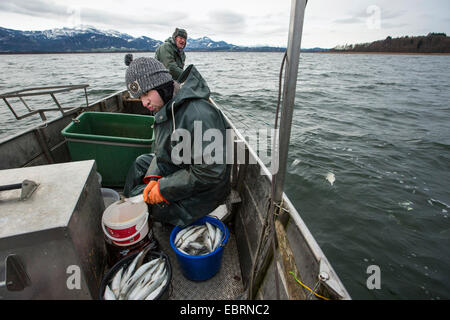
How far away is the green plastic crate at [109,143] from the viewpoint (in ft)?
12.2

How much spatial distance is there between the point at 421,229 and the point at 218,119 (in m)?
5.92

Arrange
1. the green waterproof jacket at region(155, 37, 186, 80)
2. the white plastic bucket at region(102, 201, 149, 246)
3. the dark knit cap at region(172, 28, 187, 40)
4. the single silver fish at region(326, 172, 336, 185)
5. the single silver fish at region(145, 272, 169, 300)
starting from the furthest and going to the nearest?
the single silver fish at region(326, 172, 336, 185) → the dark knit cap at region(172, 28, 187, 40) → the green waterproof jacket at region(155, 37, 186, 80) → the white plastic bucket at region(102, 201, 149, 246) → the single silver fish at region(145, 272, 169, 300)

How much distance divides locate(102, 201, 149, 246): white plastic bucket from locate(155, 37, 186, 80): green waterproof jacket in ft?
14.0

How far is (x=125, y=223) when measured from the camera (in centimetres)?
224

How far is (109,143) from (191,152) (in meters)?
2.11

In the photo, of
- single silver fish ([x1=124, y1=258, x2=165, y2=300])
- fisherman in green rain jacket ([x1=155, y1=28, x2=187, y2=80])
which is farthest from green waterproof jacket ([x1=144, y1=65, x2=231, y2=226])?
fisherman in green rain jacket ([x1=155, y1=28, x2=187, y2=80])

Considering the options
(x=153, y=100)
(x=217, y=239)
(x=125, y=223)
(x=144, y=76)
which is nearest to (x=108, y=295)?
(x=125, y=223)

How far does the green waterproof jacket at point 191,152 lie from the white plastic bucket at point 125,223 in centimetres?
26

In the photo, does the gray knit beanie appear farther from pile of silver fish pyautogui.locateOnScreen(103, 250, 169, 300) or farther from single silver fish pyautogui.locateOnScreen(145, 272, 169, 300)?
single silver fish pyautogui.locateOnScreen(145, 272, 169, 300)

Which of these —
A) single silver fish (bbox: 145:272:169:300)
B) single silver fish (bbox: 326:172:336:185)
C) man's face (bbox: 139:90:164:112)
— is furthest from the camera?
single silver fish (bbox: 326:172:336:185)

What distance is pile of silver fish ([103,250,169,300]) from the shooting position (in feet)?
6.30

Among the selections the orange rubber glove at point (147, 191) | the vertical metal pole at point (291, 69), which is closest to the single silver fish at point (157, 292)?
the orange rubber glove at point (147, 191)

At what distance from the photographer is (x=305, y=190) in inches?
261

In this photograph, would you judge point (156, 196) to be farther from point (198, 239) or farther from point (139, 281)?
point (139, 281)
